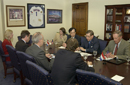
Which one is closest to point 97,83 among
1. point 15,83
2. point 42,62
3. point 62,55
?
point 62,55

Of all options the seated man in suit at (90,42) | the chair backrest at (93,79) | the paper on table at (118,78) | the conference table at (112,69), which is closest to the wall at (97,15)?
the seated man in suit at (90,42)

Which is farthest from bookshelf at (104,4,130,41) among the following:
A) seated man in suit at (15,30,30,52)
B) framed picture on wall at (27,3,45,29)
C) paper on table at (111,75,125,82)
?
paper on table at (111,75,125,82)

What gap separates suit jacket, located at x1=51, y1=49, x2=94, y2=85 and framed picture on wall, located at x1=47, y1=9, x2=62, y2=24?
17.8 feet

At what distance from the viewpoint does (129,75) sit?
225 cm

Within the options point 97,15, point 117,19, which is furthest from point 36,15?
point 117,19

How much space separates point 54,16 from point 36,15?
1.01 meters

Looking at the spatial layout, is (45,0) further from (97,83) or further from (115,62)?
(97,83)

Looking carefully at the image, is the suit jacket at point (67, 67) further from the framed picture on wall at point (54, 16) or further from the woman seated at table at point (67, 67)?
the framed picture on wall at point (54, 16)

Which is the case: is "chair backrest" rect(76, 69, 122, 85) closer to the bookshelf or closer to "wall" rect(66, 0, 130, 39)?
the bookshelf

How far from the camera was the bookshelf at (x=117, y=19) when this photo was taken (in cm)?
575

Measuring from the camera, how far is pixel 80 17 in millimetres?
7270

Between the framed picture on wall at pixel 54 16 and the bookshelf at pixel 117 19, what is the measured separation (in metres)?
2.49

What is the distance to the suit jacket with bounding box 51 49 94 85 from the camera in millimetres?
2041

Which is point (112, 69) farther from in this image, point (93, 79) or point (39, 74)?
point (39, 74)
